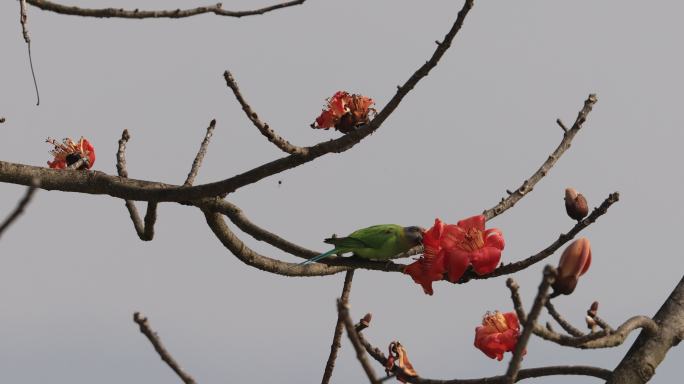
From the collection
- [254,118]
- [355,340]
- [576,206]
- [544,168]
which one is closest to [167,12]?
[254,118]

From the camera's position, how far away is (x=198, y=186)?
501 centimetres

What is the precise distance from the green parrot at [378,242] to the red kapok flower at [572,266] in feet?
4.57

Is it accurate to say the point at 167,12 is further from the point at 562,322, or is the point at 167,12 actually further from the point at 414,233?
the point at 562,322

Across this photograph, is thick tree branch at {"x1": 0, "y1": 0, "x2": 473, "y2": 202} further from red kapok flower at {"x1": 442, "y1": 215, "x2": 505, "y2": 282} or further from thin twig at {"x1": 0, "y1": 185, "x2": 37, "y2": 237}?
thin twig at {"x1": 0, "y1": 185, "x2": 37, "y2": 237}

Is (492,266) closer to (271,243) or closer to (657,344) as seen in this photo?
(657,344)

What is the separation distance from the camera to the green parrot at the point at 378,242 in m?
5.15

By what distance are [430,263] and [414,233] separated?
1.95 ft

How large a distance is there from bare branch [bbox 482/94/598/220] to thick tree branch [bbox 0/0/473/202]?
59.4 inches

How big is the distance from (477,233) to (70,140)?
3.35m

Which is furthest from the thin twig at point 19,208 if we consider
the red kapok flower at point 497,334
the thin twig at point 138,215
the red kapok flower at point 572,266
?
the thin twig at point 138,215

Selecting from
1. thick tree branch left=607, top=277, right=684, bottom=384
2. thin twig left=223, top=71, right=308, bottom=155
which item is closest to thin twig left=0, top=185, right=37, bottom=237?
thin twig left=223, top=71, right=308, bottom=155

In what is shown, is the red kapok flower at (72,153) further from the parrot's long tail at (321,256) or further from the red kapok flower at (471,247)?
the red kapok flower at (471,247)

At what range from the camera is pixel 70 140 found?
663cm

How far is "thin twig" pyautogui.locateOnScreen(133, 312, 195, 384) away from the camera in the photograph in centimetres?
268
